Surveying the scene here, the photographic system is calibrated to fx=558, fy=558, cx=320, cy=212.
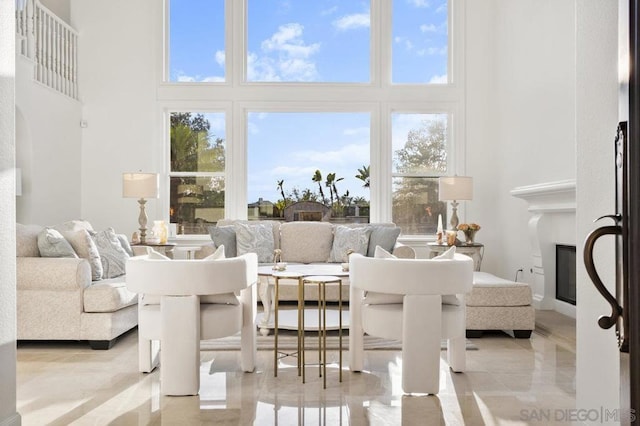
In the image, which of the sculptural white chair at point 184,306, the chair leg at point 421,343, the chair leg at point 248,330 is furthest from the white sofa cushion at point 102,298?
the chair leg at point 421,343

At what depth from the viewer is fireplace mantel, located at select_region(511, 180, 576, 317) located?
5359mm

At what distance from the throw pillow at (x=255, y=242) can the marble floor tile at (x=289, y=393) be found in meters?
2.07

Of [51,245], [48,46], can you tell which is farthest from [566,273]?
[48,46]

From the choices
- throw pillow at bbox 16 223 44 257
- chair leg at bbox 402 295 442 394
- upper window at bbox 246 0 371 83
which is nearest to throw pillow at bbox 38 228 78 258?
throw pillow at bbox 16 223 44 257

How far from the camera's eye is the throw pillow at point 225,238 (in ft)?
19.7

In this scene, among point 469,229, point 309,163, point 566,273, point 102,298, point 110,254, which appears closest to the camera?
point 102,298

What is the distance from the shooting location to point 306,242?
6.31 meters

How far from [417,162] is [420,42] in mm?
1593

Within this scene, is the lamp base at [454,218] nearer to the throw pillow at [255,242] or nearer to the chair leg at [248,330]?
the throw pillow at [255,242]

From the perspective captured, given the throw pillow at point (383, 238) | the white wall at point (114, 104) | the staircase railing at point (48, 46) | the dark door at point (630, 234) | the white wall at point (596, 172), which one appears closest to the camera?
the dark door at point (630, 234)

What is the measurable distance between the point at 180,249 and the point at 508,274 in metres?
4.11

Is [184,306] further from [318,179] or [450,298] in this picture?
[318,179]

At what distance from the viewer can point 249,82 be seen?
Answer: 24.1 feet

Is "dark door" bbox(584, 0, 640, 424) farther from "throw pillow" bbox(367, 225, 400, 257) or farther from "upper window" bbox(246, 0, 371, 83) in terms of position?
"upper window" bbox(246, 0, 371, 83)
